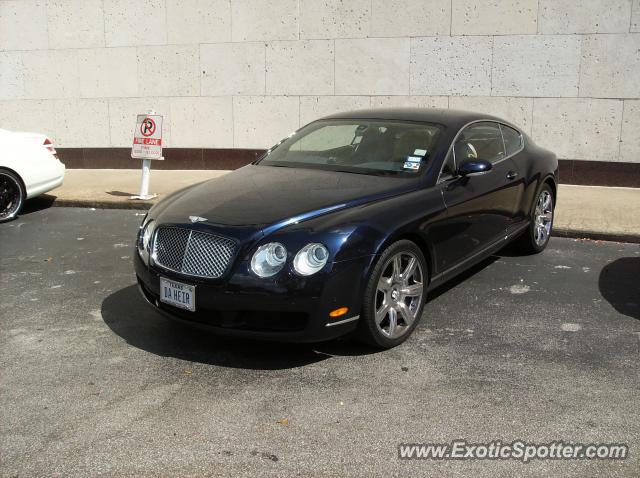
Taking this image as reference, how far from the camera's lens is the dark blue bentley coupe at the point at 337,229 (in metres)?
4.08

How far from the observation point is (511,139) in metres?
6.58

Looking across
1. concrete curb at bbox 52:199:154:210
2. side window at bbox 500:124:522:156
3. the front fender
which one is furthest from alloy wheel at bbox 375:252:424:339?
concrete curb at bbox 52:199:154:210

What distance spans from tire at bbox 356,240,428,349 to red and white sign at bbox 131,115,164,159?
6.06 metres

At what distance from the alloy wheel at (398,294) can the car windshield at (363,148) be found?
2.61ft

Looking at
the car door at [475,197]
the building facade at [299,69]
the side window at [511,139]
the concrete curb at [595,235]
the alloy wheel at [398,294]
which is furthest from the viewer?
the building facade at [299,69]

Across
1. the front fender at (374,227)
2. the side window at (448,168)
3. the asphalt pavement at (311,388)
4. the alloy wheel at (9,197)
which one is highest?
the side window at (448,168)

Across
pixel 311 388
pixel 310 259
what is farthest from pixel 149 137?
pixel 311 388

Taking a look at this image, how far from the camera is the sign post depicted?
9.84 meters

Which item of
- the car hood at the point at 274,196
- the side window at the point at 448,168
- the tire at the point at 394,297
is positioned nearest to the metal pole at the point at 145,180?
the car hood at the point at 274,196

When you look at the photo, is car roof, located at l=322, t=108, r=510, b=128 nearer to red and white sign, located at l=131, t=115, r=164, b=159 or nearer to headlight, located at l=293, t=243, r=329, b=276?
headlight, located at l=293, t=243, r=329, b=276

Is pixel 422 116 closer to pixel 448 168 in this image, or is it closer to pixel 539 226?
pixel 448 168

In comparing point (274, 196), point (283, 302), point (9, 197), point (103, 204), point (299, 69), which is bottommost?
point (103, 204)

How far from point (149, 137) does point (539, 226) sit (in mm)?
5565

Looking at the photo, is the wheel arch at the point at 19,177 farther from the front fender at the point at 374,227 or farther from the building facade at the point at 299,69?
the front fender at the point at 374,227
